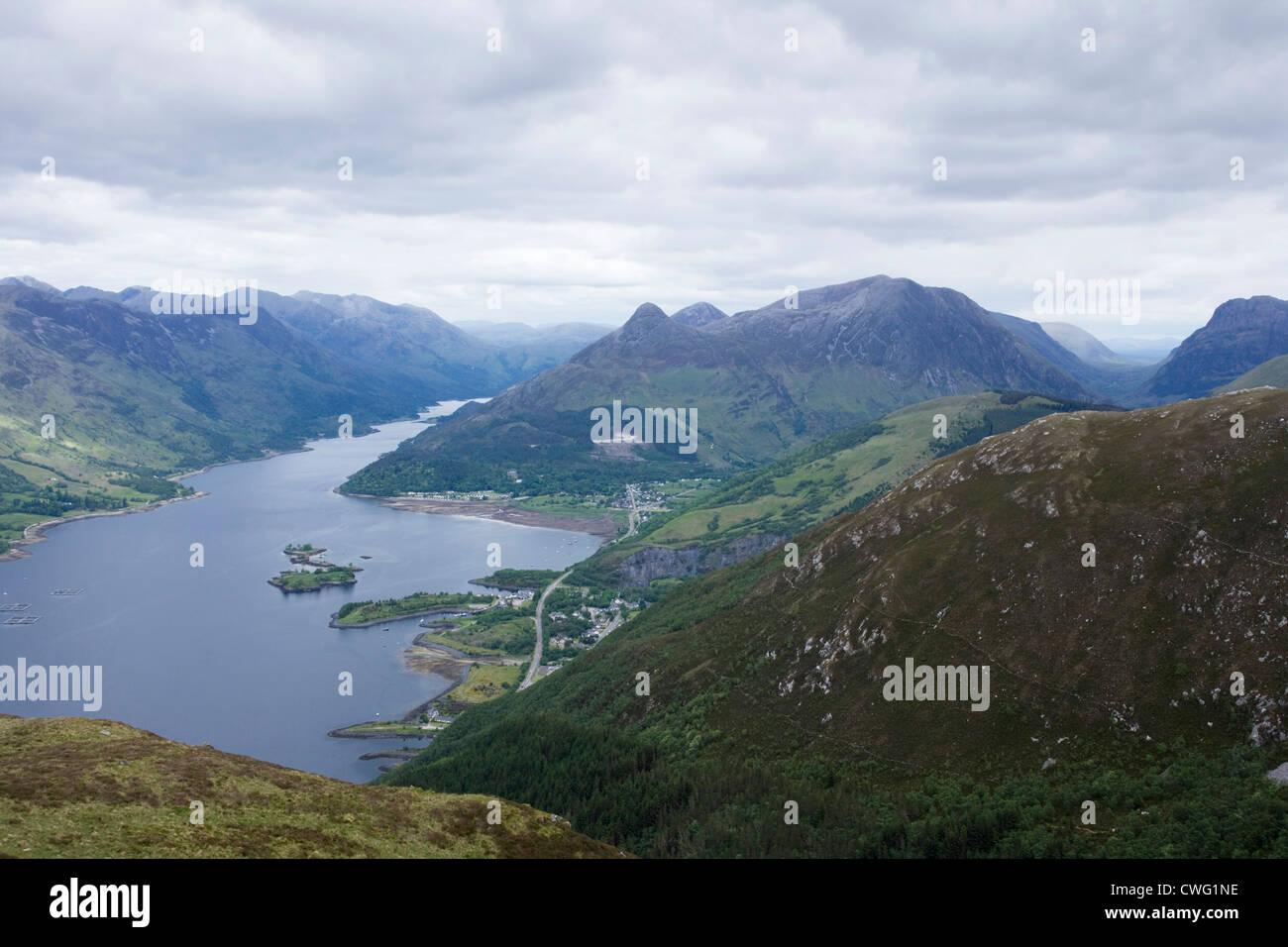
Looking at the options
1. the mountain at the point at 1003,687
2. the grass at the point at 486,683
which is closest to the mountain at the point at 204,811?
the mountain at the point at 1003,687

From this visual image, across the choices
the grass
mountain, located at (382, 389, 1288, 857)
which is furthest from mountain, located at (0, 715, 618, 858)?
the grass

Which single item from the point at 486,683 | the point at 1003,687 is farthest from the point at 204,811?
the point at 486,683

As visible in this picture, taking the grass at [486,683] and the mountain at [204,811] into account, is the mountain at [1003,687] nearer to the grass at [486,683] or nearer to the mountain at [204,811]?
the mountain at [204,811]

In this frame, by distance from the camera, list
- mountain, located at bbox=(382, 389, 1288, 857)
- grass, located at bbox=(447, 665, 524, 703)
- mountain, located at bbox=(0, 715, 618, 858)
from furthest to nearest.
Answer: grass, located at bbox=(447, 665, 524, 703), mountain, located at bbox=(382, 389, 1288, 857), mountain, located at bbox=(0, 715, 618, 858)

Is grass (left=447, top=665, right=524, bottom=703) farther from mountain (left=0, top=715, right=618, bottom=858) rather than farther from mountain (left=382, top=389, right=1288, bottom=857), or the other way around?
mountain (left=0, top=715, right=618, bottom=858)
